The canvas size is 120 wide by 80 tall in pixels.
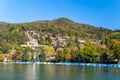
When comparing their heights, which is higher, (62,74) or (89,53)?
(89,53)

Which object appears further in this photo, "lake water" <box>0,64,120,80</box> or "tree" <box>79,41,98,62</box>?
"tree" <box>79,41,98,62</box>

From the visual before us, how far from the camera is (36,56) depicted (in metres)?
141

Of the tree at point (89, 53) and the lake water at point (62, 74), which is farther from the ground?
the tree at point (89, 53)

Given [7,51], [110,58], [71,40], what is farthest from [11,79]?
[71,40]

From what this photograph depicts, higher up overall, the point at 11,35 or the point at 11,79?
the point at 11,35

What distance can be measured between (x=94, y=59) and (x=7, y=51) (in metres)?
70.1

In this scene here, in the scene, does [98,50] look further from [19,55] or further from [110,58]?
[19,55]

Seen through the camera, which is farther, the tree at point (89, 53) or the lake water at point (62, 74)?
the tree at point (89, 53)

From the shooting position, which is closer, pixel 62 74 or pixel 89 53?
pixel 62 74

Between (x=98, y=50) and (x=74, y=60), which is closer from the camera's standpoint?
(x=98, y=50)

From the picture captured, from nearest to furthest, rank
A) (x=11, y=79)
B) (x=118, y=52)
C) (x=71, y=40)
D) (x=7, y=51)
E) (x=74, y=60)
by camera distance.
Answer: (x=11, y=79) → (x=118, y=52) → (x=74, y=60) → (x=7, y=51) → (x=71, y=40)

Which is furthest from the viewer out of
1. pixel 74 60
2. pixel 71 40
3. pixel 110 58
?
pixel 71 40

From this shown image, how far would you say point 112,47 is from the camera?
309 ft

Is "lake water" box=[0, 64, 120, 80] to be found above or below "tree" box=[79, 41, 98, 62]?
below
